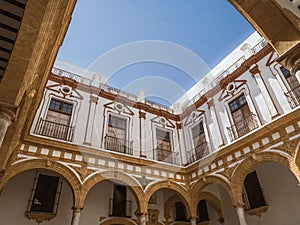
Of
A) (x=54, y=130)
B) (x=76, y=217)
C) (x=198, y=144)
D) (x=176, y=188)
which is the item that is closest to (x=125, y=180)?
(x=76, y=217)

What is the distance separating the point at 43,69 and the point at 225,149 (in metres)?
6.72

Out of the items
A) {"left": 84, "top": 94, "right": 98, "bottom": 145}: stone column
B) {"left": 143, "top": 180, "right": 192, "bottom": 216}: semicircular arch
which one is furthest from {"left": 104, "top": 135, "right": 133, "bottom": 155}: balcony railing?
{"left": 143, "top": 180, "right": 192, "bottom": 216}: semicircular arch

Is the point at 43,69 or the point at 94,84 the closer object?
the point at 43,69

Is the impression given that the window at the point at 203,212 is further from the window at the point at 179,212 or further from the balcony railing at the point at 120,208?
the balcony railing at the point at 120,208

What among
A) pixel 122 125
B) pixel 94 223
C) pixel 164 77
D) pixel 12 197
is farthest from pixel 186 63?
pixel 12 197

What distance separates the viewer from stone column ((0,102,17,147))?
280cm

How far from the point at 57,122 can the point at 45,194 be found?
271 centimetres

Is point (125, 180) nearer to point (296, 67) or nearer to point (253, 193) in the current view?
point (253, 193)

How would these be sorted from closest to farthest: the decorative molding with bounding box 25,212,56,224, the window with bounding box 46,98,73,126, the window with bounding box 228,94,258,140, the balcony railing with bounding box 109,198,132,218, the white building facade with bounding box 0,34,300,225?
the white building facade with bounding box 0,34,300,225
the decorative molding with bounding box 25,212,56,224
the window with bounding box 228,94,258,140
the window with bounding box 46,98,73,126
the balcony railing with bounding box 109,198,132,218

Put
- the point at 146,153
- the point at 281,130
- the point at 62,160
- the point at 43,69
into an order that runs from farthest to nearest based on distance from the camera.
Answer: the point at 146,153 → the point at 62,160 → the point at 281,130 → the point at 43,69

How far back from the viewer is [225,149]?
8141 millimetres

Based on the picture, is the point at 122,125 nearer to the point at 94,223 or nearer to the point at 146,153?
the point at 146,153

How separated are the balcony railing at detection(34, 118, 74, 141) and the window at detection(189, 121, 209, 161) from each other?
566cm

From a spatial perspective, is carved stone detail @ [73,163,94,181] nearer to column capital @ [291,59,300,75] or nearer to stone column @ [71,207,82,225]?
stone column @ [71,207,82,225]
